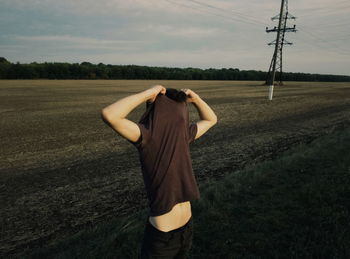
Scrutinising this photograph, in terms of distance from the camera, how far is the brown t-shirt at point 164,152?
1.81 m

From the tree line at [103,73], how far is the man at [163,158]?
278ft

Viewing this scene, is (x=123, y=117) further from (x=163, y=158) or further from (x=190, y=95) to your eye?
(x=190, y=95)

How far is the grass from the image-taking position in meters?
3.94

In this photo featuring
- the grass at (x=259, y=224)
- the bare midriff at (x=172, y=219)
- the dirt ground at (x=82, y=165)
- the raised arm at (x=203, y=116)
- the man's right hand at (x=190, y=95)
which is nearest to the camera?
the bare midriff at (x=172, y=219)

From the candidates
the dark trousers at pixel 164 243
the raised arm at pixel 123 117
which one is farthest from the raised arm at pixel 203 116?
the dark trousers at pixel 164 243

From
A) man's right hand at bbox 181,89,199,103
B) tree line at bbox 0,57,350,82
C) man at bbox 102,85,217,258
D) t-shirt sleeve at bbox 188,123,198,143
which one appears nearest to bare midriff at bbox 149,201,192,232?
man at bbox 102,85,217,258

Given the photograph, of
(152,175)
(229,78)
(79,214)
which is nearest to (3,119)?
(79,214)

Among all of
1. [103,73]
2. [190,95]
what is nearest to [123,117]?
[190,95]

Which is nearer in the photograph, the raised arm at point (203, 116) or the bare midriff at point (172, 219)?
the bare midriff at point (172, 219)

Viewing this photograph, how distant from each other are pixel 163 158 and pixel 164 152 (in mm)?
40

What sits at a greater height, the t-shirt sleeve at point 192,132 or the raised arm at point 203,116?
the raised arm at point 203,116

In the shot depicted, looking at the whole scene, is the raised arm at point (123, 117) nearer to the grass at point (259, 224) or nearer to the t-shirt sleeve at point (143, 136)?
the t-shirt sleeve at point (143, 136)

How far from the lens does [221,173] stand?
830 cm

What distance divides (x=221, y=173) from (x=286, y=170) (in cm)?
189
